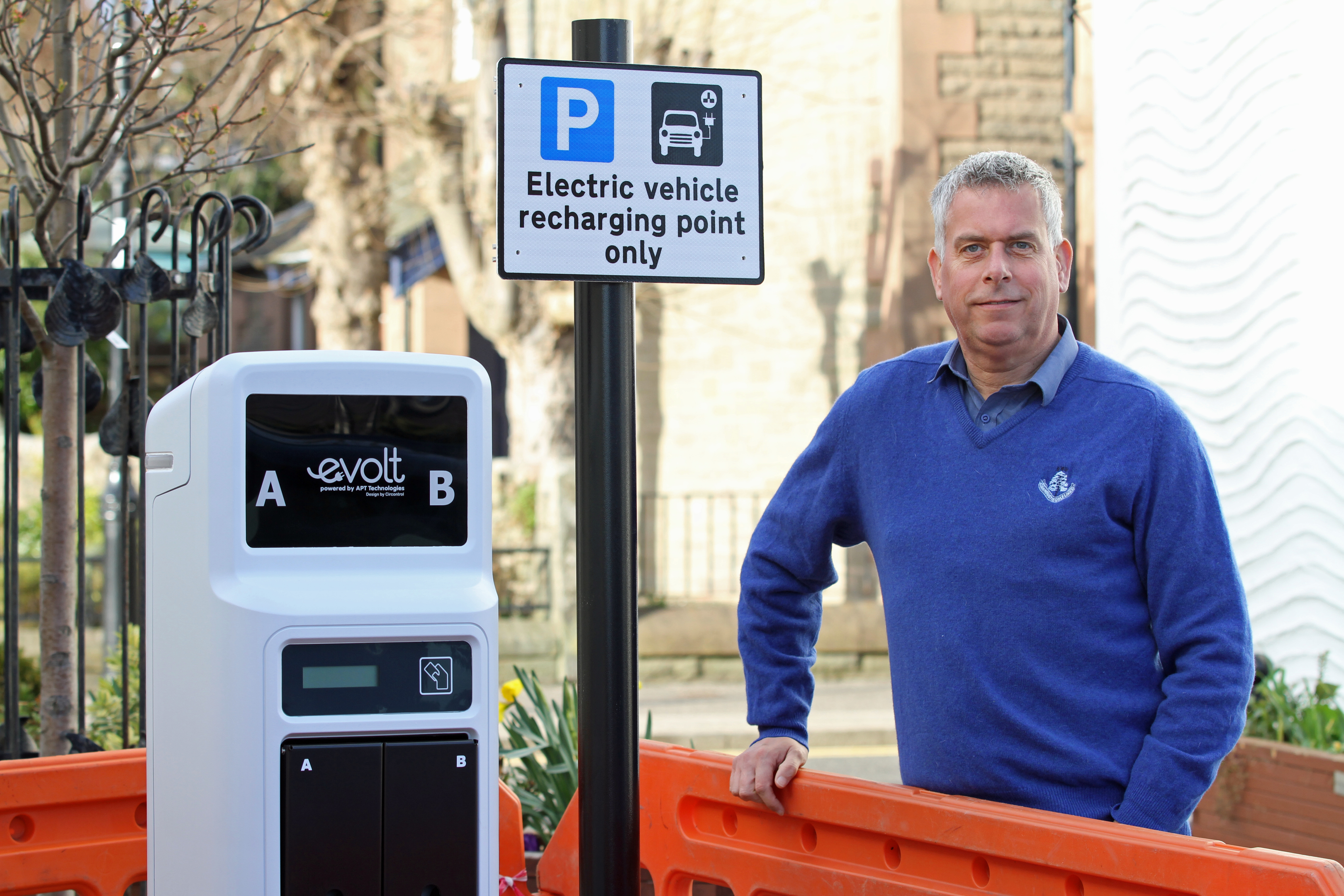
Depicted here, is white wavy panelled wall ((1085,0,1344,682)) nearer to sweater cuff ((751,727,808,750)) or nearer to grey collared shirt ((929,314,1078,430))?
grey collared shirt ((929,314,1078,430))

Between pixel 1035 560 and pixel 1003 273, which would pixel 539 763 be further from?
pixel 1003 273

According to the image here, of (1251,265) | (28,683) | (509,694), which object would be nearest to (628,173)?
(509,694)

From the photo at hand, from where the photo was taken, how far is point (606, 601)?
2.47 m

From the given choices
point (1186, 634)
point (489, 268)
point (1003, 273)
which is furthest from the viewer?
point (489, 268)

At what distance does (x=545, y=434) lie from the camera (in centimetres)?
1280

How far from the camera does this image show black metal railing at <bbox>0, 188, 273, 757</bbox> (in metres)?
3.92

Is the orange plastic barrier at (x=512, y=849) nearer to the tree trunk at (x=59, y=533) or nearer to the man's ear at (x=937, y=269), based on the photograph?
the man's ear at (x=937, y=269)

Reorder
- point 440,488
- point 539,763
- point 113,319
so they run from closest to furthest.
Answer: point 440,488
point 113,319
point 539,763

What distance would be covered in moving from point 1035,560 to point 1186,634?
275 millimetres

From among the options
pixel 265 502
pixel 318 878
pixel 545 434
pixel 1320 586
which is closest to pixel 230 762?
pixel 318 878

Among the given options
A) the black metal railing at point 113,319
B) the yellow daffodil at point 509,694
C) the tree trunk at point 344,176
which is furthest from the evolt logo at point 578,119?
the tree trunk at point 344,176

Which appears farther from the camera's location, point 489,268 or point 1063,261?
point 489,268

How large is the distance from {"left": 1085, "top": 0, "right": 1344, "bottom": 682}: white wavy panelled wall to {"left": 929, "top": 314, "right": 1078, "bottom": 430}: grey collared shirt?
3.94 m

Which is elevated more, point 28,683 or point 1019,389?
point 1019,389
